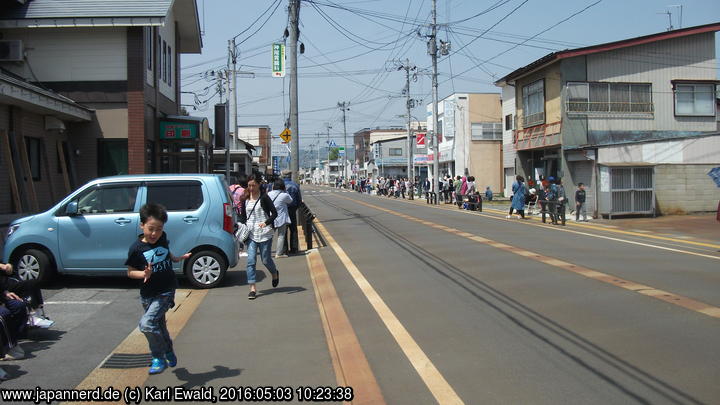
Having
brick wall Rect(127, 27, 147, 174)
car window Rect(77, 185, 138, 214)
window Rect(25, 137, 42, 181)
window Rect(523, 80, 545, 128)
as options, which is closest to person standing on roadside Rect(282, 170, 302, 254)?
car window Rect(77, 185, 138, 214)

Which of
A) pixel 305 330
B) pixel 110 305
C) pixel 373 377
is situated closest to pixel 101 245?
pixel 110 305

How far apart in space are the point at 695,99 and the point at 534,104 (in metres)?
7.66

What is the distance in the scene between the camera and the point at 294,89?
21562mm

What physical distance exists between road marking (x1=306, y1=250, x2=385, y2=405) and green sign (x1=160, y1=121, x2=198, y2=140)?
555 inches

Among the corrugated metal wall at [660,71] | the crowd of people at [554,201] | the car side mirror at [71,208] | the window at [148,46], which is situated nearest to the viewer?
the car side mirror at [71,208]

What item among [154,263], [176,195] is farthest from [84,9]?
[154,263]

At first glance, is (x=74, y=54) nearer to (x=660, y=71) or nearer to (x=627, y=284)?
(x=627, y=284)

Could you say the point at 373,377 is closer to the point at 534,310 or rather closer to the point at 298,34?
the point at 534,310

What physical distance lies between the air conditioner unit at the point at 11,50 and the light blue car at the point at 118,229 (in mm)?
11141

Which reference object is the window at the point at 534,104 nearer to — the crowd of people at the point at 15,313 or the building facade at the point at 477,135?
the building facade at the point at 477,135

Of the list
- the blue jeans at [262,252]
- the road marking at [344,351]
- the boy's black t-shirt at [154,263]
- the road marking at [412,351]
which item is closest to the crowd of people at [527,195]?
the road marking at [412,351]

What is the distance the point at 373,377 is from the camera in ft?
17.6

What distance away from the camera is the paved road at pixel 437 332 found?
5215 millimetres

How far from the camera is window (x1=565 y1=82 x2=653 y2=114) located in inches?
1147
